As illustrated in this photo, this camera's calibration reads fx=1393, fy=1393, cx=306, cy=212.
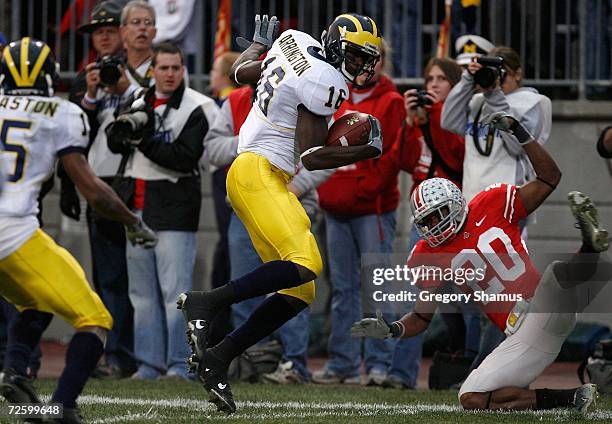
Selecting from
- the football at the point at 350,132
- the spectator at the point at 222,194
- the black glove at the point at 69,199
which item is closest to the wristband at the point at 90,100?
the black glove at the point at 69,199

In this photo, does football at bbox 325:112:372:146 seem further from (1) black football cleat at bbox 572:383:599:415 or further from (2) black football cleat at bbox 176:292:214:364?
(1) black football cleat at bbox 572:383:599:415

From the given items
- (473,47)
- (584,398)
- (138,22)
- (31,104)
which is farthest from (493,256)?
(138,22)

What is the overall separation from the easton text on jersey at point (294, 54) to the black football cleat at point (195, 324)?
→ 1.21 meters

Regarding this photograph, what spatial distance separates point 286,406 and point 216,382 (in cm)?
68

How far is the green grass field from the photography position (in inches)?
259

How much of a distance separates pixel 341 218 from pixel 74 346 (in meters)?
3.55

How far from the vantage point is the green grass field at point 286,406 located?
21.5 ft

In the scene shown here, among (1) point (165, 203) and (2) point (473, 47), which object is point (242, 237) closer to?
(1) point (165, 203)

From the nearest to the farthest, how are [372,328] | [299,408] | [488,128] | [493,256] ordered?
1. [372,328]
2. [299,408]
3. [493,256]
4. [488,128]

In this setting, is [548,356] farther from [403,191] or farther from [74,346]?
[403,191]

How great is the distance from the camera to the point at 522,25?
11.2 meters

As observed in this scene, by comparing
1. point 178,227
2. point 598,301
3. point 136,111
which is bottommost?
point 598,301

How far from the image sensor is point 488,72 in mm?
8156

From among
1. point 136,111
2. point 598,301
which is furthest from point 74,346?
point 598,301
